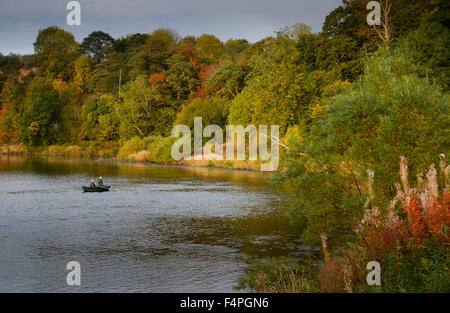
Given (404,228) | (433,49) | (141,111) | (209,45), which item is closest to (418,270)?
(404,228)

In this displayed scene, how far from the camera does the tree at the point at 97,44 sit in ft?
378

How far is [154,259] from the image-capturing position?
1747 cm

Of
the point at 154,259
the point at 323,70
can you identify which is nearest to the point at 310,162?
the point at 154,259

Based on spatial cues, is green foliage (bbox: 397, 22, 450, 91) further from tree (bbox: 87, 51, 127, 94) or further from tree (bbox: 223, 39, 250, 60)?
tree (bbox: 223, 39, 250, 60)

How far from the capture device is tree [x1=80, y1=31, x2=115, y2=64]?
115m

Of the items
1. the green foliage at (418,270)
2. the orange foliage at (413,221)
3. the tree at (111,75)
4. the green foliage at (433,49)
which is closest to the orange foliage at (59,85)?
the tree at (111,75)

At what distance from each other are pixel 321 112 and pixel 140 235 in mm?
21129

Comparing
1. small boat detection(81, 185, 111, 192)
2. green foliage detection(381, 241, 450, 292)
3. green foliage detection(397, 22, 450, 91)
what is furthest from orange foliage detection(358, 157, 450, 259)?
green foliage detection(397, 22, 450, 91)

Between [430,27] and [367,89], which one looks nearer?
[367,89]

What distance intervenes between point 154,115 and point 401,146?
73942mm

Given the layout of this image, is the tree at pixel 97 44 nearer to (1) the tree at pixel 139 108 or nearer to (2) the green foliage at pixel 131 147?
(1) the tree at pixel 139 108

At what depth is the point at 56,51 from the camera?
117438 mm

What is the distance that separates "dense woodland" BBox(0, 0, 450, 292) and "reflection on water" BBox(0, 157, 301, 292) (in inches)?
88.2
